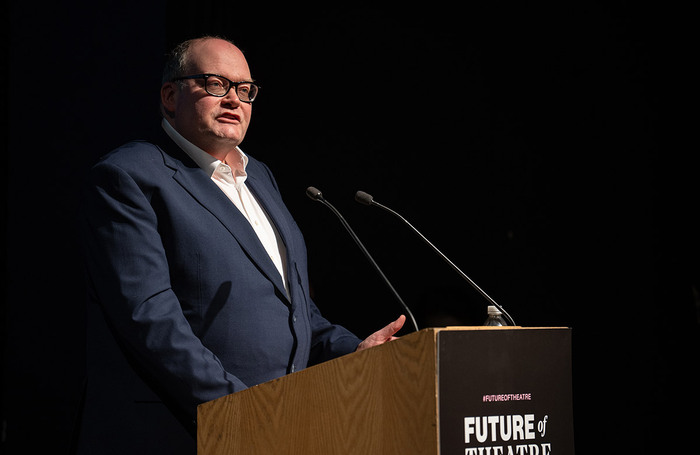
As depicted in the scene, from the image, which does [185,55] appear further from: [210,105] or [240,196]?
[240,196]

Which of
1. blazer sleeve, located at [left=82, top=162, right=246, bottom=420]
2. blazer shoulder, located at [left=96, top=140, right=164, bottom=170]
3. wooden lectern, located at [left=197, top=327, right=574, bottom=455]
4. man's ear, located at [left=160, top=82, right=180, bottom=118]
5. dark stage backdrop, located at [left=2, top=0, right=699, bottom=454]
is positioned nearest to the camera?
wooden lectern, located at [left=197, top=327, right=574, bottom=455]

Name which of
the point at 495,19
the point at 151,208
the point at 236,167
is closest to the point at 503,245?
the point at 495,19

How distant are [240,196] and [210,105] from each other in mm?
261

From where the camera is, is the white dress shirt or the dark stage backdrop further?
the dark stage backdrop

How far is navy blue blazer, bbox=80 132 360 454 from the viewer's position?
160 centimetres

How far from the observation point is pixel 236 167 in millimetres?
2176

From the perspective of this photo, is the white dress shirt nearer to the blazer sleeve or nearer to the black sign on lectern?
the blazer sleeve

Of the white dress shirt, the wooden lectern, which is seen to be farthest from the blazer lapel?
the wooden lectern

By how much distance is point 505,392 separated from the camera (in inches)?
47.0

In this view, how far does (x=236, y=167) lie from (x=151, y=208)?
0.44 m

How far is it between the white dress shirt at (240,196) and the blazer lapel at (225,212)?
0.37ft

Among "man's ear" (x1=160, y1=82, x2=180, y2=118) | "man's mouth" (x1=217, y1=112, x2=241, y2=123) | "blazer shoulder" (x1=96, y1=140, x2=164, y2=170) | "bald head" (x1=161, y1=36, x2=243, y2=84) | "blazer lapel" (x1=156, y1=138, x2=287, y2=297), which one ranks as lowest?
"blazer lapel" (x1=156, y1=138, x2=287, y2=297)

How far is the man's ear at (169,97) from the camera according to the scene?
2143mm

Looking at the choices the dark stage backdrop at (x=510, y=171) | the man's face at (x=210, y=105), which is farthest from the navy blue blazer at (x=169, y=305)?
the dark stage backdrop at (x=510, y=171)
